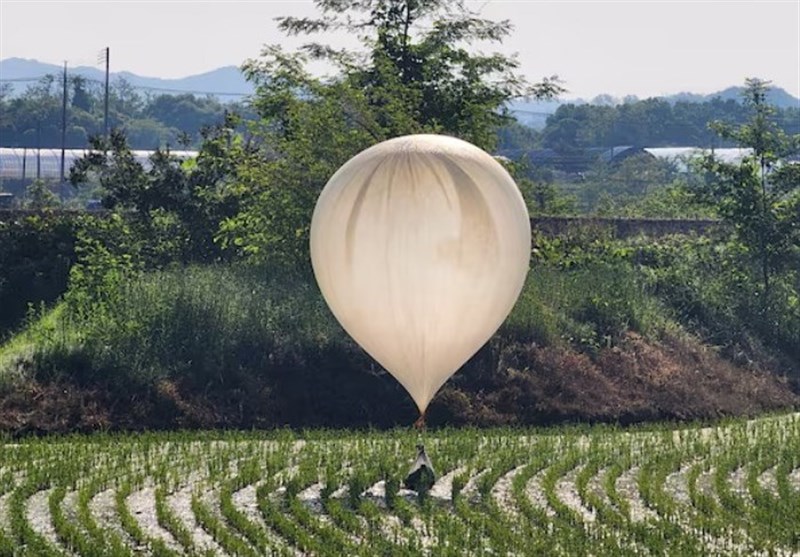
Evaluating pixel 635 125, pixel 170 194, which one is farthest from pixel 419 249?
pixel 635 125

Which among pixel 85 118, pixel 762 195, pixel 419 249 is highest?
pixel 85 118

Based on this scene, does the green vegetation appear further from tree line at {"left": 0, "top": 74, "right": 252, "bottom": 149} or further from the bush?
tree line at {"left": 0, "top": 74, "right": 252, "bottom": 149}

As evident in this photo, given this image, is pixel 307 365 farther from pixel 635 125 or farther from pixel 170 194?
pixel 635 125

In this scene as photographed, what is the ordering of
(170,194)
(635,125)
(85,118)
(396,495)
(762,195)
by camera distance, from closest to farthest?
(396,495) < (170,194) < (762,195) < (85,118) < (635,125)

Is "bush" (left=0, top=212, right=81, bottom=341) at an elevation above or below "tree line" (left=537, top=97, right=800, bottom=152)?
below

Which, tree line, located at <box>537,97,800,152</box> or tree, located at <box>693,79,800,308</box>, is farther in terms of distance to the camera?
tree line, located at <box>537,97,800,152</box>

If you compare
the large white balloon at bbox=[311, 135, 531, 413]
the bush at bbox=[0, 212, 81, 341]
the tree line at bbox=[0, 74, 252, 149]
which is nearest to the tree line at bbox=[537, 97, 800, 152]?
the tree line at bbox=[0, 74, 252, 149]
